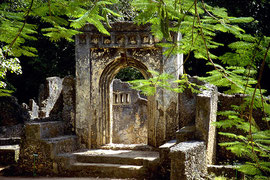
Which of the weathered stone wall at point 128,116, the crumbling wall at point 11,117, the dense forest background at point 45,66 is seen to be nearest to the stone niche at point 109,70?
the crumbling wall at point 11,117

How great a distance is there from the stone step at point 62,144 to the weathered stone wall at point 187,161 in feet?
13.6

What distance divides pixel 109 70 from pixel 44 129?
320 centimetres

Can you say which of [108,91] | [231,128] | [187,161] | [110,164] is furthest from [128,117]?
[187,161]

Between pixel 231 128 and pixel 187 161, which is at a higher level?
pixel 231 128

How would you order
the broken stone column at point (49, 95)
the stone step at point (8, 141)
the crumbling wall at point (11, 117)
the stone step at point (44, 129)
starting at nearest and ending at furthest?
the stone step at point (44, 129)
the stone step at point (8, 141)
the crumbling wall at point (11, 117)
the broken stone column at point (49, 95)

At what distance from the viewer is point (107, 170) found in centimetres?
869

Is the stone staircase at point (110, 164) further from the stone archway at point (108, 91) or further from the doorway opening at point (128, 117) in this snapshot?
the doorway opening at point (128, 117)

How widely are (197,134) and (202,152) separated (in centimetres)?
60

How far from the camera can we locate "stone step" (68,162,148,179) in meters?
8.40

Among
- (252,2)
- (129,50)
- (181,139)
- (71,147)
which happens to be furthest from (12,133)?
(252,2)

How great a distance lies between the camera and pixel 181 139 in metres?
8.11

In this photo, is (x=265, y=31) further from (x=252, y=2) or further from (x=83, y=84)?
(x=252, y=2)

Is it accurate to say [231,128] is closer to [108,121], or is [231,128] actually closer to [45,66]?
[108,121]

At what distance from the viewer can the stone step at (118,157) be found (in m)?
8.80
